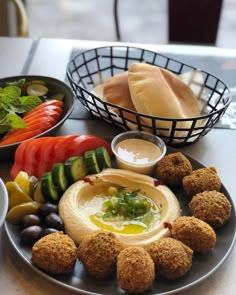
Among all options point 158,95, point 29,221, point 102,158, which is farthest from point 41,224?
point 158,95

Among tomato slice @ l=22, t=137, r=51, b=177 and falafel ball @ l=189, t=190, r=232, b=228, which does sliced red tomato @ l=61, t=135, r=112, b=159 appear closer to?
tomato slice @ l=22, t=137, r=51, b=177

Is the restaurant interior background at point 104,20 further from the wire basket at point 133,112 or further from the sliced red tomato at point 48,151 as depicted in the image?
the sliced red tomato at point 48,151

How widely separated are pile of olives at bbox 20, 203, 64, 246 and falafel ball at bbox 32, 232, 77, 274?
0.04 m

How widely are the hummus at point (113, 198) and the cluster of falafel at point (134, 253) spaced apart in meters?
0.03

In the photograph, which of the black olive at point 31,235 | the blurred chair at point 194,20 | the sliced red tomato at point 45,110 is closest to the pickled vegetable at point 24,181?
the black olive at point 31,235

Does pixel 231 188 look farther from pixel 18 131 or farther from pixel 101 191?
pixel 18 131

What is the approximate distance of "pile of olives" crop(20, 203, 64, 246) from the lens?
99cm

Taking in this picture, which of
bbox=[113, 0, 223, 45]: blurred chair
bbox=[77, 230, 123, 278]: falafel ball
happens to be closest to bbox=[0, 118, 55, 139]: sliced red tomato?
bbox=[77, 230, 123, 278]: falafel ball

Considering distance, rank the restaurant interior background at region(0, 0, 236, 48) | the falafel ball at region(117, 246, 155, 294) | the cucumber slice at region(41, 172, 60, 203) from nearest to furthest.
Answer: the falafel ball at region(117, 246, 155, 294)
the cucumber slice at region(41, 172, 60, 203)
the restaurant interior background at region(0, 0, 236, 48)

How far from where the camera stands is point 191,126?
49.7 inches

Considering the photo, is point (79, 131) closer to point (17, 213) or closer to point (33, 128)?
point (33, 128)

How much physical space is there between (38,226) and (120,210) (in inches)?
6.5

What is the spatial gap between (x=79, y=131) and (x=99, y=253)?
53 cm

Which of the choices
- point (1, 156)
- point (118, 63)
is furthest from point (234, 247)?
point (118, 63)
